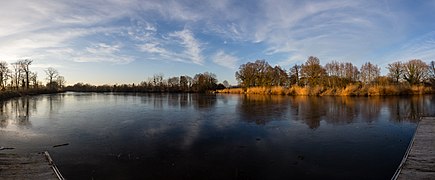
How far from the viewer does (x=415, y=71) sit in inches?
1738

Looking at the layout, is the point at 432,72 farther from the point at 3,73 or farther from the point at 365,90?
the point at 3,73

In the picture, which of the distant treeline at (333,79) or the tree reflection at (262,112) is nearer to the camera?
the tree reflection at (262,112)

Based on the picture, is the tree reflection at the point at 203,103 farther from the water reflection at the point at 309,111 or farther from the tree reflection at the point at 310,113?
the tree reflection at the point at 310,113

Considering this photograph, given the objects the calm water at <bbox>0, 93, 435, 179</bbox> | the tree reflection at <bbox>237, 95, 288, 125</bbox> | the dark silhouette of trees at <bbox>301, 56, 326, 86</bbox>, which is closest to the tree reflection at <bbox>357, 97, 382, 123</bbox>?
the calm water at <bbox>0, 93, 435, 179</bbox>

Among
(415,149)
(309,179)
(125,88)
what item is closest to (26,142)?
(309,179)

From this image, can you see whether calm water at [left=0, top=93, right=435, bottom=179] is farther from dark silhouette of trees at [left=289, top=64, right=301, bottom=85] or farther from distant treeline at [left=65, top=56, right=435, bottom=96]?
dark silhouette of trees at [left=289, top=64, right=301, bottom=85]

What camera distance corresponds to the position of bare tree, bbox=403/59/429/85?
44156 mm

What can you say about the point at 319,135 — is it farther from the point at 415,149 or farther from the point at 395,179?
the point at 395,179

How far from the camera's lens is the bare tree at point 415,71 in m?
44.2

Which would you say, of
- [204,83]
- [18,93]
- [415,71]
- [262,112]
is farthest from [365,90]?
[18,93]

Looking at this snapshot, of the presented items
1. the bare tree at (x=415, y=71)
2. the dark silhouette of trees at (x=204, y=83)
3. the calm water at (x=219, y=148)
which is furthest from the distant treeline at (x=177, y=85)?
the calm water at (x=219, y=148)

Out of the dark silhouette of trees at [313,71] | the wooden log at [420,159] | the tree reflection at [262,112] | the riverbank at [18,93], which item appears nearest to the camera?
the wooden log at [420,159]

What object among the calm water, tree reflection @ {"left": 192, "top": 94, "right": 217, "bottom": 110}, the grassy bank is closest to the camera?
the calm water

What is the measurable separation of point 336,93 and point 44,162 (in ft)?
122
